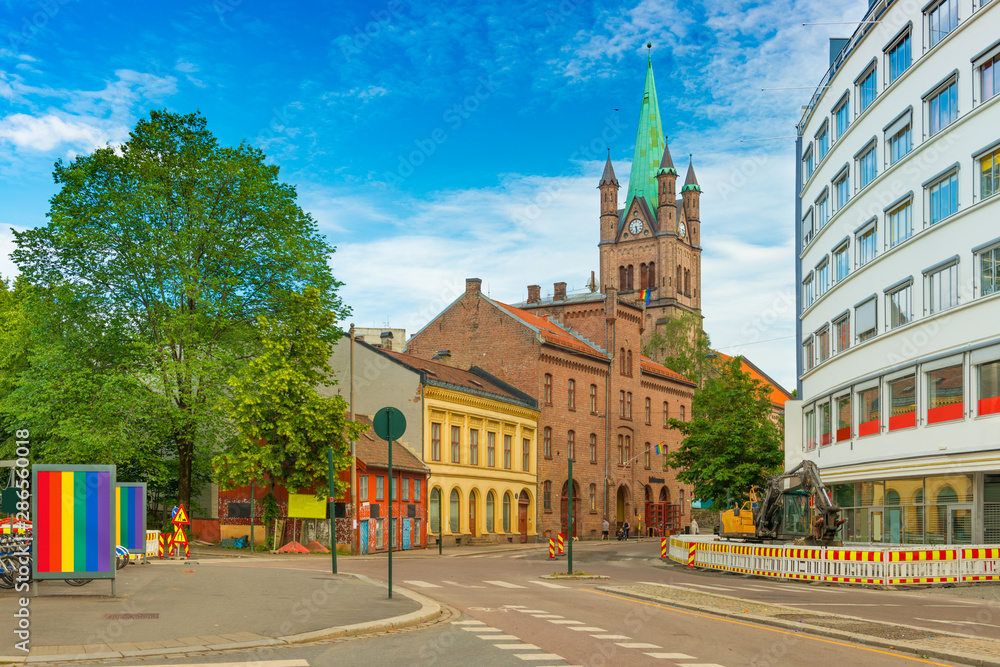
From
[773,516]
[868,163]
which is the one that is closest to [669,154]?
[868,163]

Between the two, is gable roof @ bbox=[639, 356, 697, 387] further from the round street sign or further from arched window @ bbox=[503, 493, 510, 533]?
the round street sign

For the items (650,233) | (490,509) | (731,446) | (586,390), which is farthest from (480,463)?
(650,233)

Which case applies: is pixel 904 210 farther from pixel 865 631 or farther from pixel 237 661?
pixel 237 661

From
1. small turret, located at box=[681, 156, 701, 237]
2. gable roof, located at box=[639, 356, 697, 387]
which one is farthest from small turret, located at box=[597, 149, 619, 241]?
gable roof, located at box=[639, 356, 697, 387]

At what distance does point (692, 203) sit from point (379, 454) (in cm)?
9691

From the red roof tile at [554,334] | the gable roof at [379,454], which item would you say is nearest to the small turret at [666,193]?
the red roof tile at [554,334]

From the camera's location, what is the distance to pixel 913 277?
104 feet

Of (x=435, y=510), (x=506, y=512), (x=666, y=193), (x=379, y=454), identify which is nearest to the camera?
(x=379, y=454)

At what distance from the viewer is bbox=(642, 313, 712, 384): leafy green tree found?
85938mm

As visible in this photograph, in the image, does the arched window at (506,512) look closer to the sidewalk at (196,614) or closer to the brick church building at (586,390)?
the brick church building at (586,390)

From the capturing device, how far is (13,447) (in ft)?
142

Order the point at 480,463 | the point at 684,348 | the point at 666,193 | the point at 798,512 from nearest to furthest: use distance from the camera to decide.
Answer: the point at 798,512 < the point at 480,463 < the point at 684,348 < the point at 666,193

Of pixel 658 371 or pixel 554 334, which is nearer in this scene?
pixel 554 334

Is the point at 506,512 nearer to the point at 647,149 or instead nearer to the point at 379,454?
the point at 379,454
